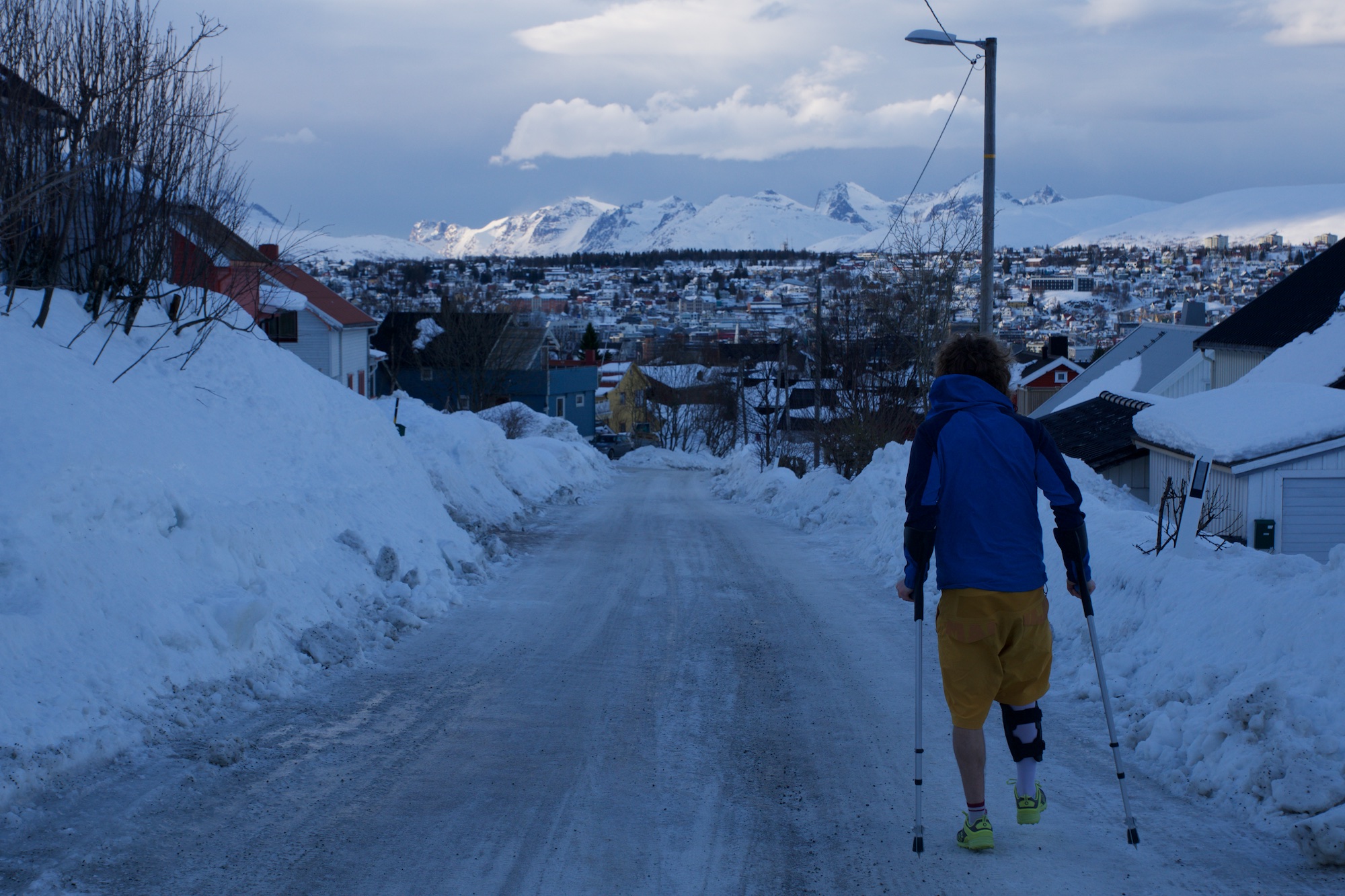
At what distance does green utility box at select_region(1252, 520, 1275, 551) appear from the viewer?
1602 centimetres

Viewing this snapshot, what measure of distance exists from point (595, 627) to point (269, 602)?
2.70 m

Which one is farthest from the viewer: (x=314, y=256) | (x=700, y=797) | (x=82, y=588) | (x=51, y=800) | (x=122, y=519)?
(x=314, y=256)

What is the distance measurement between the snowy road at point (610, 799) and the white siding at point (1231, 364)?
25.9 metres

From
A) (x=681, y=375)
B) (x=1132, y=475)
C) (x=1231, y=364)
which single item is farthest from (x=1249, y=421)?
(x=681, y=375)

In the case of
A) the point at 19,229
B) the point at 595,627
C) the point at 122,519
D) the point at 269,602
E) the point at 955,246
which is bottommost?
the point at 595,627

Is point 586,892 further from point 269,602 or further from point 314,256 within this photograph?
point 314,256

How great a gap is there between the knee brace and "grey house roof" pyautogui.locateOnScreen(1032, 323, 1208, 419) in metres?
37.5

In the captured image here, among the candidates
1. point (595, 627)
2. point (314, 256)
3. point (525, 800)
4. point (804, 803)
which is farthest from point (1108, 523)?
point (314, 256)

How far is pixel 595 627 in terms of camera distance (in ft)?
28.7

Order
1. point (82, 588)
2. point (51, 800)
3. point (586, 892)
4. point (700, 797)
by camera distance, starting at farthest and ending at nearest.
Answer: point (82, 588)
point (700, 797)
point (51, 800)
point (586, 892)

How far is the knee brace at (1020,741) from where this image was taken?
446 centimetres

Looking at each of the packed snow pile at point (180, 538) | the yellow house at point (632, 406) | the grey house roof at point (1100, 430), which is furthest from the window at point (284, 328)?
the yellow house at point (632, 406)

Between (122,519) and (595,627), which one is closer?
(122,519)

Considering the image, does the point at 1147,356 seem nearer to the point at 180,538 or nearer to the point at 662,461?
the point at 662,461
